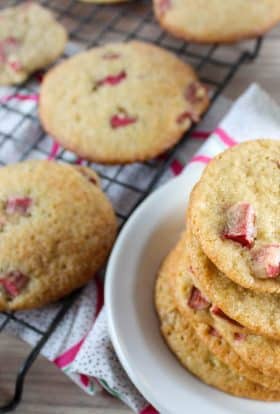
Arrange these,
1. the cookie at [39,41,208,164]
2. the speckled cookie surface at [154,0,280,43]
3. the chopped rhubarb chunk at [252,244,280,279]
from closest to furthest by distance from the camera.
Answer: the chopped rhubarb chunk at [252,244,280,279] < the cookie at [39,41,208,164] < the speckled cookie surface at [154,0,280,43]

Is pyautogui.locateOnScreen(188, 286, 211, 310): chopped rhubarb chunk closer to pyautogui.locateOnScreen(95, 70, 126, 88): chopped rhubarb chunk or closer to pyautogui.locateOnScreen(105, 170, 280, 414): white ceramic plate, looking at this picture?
pyautogui.locateOnScreen(105, 170, 280, 414): white ceramic plate

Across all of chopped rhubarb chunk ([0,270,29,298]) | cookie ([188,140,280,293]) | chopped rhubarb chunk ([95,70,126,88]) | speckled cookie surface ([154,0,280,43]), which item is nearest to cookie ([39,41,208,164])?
chopped rhubarb chunk ([95,70,126,88])

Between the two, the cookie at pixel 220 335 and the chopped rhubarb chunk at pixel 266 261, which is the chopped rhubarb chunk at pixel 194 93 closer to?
the cookie at pixel 220 335

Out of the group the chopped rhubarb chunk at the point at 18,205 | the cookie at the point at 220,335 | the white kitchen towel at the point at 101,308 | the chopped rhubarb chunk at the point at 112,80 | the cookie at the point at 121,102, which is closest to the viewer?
the cookie at the point at 220,335

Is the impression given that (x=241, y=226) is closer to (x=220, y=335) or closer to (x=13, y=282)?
(x=220, y=335)

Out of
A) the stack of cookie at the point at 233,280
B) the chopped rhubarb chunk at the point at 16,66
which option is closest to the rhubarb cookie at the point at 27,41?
the chopped rhubarb chunk at the point at 16,66

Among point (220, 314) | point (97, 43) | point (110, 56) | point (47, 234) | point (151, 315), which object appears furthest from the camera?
point (97, 43)

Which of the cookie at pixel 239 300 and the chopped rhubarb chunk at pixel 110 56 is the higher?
the cookie at pixel 239 300

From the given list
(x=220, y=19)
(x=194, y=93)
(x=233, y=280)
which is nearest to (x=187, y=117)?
(x=194, y=93)

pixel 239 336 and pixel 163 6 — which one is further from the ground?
pixel 163 6
